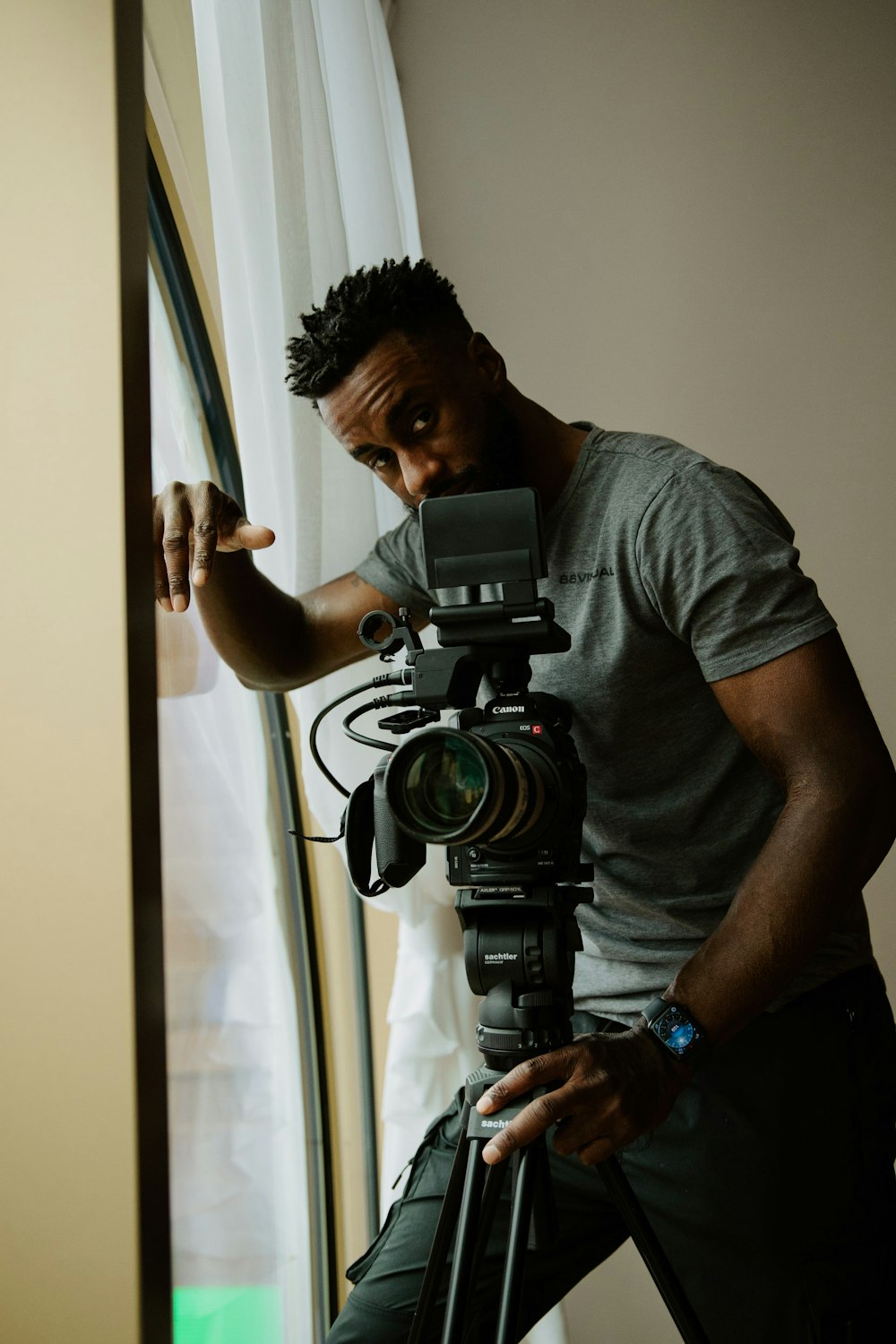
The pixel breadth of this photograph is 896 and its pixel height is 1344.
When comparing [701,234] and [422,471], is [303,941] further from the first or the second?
[701,234]

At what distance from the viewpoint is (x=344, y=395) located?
4.18ft

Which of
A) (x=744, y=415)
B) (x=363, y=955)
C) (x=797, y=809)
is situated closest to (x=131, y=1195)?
(x=797, y=809)

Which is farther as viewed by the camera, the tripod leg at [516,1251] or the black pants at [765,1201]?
the black pants at [765,1201]

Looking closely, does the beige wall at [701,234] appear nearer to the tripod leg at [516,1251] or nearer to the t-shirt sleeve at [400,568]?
the t-shirt sleeve at [400,568]

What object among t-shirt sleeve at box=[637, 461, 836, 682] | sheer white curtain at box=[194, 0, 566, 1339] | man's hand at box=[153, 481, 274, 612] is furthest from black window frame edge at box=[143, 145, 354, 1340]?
t-shirt sleeve at box=[637, 461, 836, 682]

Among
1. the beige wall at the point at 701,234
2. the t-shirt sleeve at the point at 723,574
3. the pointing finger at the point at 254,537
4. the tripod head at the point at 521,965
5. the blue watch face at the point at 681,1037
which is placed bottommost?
the blue watch face at the point at 681,1037

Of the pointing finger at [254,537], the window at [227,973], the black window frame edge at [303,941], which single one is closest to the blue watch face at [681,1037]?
the pointing finger at [254,537]

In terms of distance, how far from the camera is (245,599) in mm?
1293

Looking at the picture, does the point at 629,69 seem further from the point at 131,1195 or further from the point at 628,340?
the point at 131,1195

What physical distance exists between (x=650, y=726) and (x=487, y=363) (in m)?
0.52

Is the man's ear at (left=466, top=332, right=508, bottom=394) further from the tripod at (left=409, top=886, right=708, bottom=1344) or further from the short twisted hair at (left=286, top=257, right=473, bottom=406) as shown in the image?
the tripod at (left=409, top=886, right=708, bottom=1344)

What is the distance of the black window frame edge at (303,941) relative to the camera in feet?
6.10

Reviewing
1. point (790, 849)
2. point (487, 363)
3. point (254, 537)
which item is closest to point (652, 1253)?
point (790, 849)

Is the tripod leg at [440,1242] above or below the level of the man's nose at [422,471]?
below
